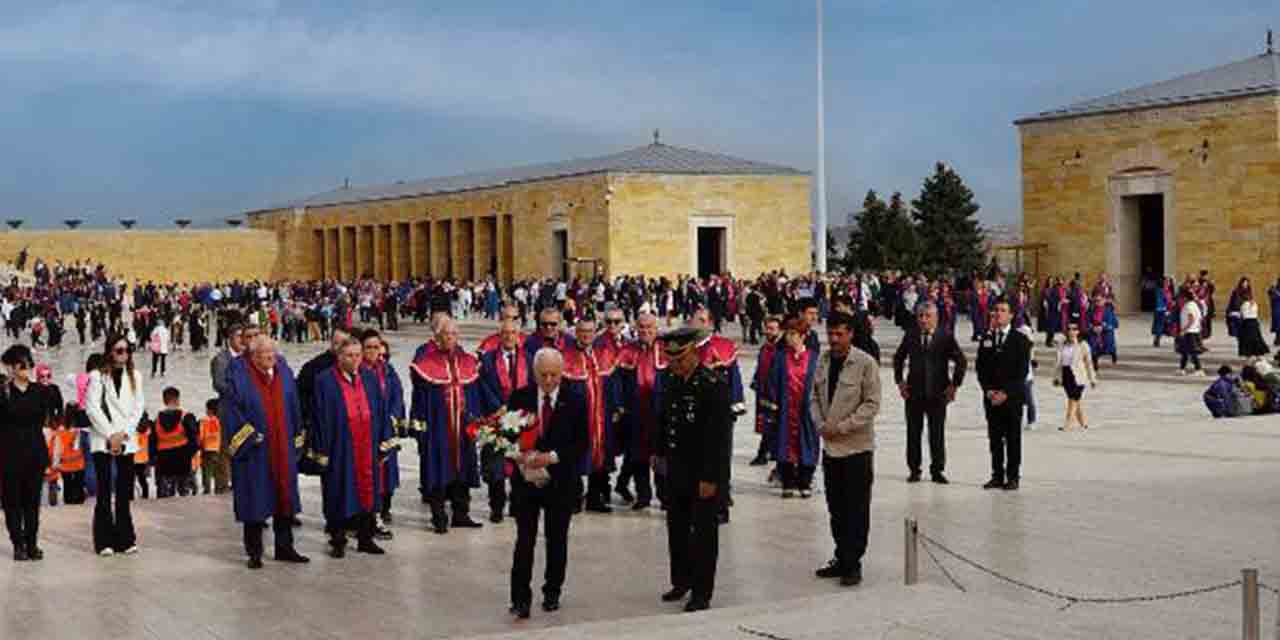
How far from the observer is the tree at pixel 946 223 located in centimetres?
8006

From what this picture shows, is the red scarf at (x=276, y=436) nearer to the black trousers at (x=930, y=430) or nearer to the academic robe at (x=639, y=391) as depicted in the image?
the academic robe at (x=639, y=391)

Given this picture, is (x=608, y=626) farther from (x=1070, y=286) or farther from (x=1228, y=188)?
(x=1228, y=188)

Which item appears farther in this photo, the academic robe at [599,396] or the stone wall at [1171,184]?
the stone wall at [1171,184]

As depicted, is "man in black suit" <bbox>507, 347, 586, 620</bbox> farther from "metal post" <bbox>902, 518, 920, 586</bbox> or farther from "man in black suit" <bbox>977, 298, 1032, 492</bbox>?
"man in black suit" <bbox>977, 298, 1032, 492</bbox>

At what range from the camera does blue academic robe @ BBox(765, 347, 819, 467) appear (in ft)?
41.7

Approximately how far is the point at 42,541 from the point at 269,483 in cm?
213

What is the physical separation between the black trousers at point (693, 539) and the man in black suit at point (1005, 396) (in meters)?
4.48

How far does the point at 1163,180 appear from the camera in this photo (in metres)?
35.4

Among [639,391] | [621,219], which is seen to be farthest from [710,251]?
[639,391]

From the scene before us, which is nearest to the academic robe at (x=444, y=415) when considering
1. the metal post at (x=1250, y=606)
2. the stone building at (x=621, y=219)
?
the metal post at (x=1250, y=606)

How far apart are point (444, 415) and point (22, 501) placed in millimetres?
2865

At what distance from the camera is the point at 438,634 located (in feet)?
26.7

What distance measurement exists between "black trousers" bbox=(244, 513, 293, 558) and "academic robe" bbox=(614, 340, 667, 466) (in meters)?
2.84

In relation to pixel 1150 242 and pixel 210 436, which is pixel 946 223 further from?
pixel 210 436
